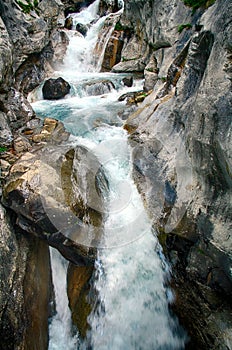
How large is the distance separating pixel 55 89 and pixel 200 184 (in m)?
11.2

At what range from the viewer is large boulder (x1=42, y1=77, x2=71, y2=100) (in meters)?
13.0

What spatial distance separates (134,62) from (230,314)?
16.0 m

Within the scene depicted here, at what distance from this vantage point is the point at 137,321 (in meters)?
4.61

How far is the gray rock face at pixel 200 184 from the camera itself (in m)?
3.70

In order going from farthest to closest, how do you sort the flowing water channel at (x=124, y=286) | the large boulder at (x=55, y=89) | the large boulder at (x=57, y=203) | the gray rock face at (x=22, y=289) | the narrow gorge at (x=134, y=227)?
the large boulder at (x=55, y=89) < the flowing water channel at (x=124, y=286) < the large boulder at (x=57, y=203) < the narrow gorge at (x=134, y=227) < the gray rock face at (x=22, y=289)

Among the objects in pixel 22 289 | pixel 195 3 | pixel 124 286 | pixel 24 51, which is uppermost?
pixel 195 3

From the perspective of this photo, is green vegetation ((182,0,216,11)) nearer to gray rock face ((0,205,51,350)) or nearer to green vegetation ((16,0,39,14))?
green vegetation ((16,0,39,14))

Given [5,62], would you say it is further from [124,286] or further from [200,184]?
[124,286]

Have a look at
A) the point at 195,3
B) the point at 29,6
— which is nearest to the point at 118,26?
the point at 29,6

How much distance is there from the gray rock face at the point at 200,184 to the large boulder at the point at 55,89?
853 centimetres

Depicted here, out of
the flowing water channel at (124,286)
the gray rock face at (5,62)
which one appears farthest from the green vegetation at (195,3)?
the gray rock face at (5,62)

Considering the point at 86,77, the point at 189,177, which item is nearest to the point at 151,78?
the point at 86,77

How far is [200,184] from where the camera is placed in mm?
4309

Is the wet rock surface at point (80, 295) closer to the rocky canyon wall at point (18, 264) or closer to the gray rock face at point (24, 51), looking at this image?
the rocky canyon wall at point (18, 264)
